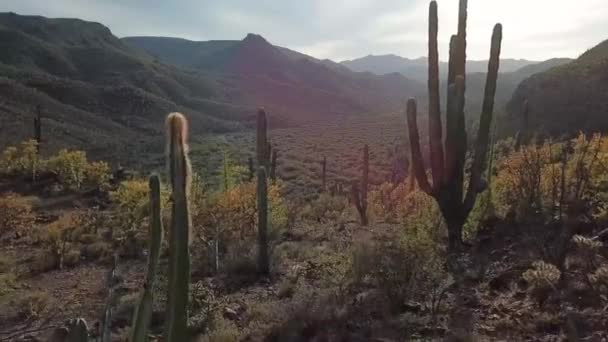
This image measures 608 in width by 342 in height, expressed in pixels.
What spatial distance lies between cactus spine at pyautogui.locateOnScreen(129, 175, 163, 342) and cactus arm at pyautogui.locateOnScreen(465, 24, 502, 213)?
30.3 feet

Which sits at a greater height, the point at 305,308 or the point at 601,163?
the point at 601,163

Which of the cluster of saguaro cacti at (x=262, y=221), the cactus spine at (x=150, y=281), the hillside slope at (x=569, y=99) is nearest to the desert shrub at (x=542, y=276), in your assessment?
the cactus spine at (x=150, y=281)

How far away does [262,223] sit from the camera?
1353 cm

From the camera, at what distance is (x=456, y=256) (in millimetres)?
11531

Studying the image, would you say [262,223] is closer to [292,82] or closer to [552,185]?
[552,185]

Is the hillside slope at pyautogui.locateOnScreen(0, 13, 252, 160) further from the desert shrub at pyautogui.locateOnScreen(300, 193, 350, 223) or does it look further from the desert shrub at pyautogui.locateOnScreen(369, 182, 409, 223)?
the desert shrub at pyautogui.locateOnScreen(369, 182, 409, 223)

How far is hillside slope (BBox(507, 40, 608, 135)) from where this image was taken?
31875 mm

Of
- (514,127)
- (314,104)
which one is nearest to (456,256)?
(514,127)

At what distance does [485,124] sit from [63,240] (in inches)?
500

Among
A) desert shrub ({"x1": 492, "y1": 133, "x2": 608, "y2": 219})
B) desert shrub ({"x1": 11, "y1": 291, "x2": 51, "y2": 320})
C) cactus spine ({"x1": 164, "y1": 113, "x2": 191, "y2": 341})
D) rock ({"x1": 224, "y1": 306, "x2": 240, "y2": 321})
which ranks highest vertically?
cactus spine ({"x1": 164, "y1": 113, "x2": 191, "y2": 341})

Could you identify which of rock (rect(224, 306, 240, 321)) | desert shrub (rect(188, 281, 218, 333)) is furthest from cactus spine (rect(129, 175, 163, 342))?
rock (rect(224, 306, 240, 321))

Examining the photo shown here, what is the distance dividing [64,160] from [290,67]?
123 m

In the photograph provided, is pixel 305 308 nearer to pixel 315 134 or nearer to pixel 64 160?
pixel 64 160

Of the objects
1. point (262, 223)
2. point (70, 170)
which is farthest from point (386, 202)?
point (70, 170)
